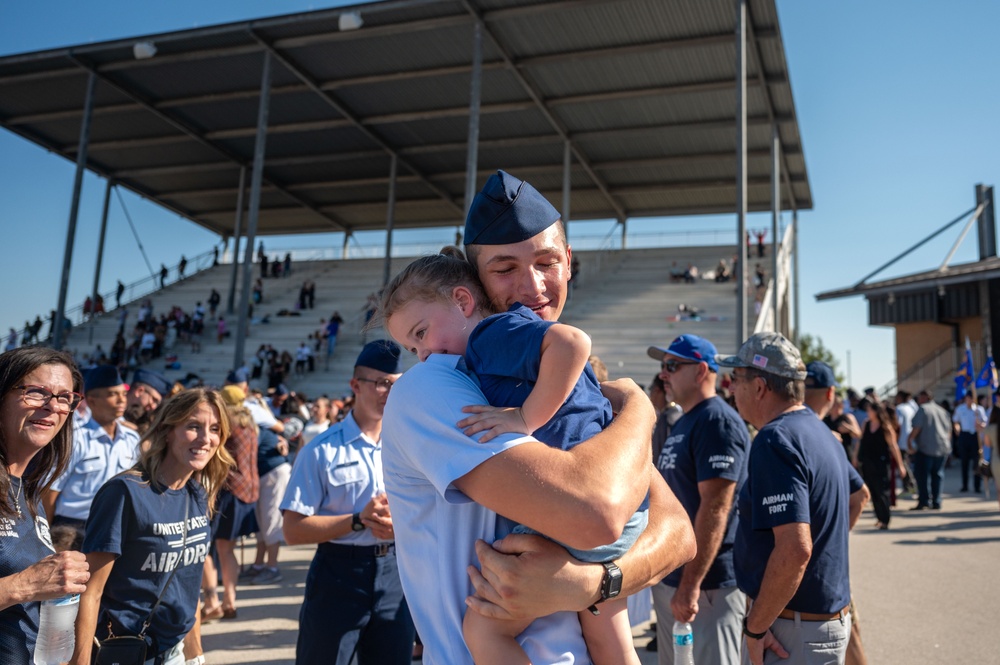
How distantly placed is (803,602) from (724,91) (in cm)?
2126

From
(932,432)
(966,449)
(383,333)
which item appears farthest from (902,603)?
(383,333)

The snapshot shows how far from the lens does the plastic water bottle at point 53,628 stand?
242cm

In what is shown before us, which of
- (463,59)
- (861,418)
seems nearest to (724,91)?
(463,59)

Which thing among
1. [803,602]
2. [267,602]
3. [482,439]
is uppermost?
[482,439]

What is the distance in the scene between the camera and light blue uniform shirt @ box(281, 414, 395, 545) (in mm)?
3697

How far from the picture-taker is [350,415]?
4.02 metres

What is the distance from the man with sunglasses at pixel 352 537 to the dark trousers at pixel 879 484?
10.2 meters

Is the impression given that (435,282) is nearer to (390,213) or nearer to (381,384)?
(381,384)

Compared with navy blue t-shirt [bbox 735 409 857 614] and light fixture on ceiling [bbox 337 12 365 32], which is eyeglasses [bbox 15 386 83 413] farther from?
light fixture on ceiling [bbox 337 12 365 32]

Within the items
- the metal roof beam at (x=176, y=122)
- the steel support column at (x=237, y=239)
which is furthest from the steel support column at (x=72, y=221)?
the steel support column at (x=237, y=239)

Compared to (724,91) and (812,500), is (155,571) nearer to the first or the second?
(812,500)

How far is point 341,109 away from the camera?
24.2 meters

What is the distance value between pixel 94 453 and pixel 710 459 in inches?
175

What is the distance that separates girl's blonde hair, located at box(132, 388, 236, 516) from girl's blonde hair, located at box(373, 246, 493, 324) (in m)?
2.06
